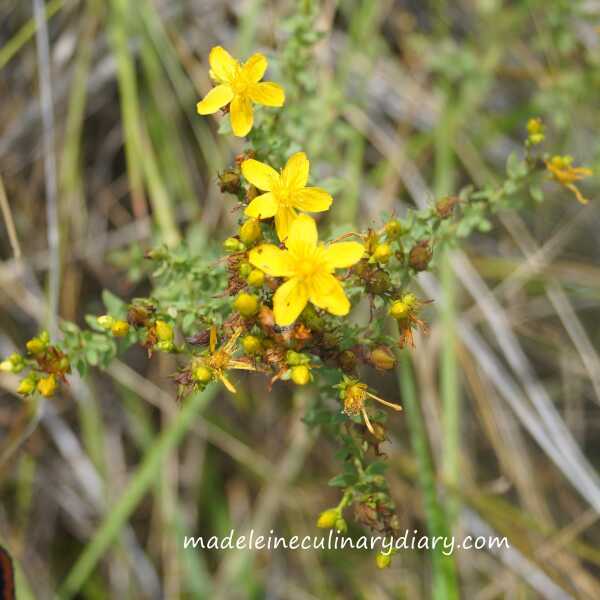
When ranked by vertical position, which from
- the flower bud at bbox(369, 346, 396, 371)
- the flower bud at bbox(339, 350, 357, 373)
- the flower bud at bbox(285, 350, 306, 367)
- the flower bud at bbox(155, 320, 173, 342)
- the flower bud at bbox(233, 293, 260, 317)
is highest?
the flower bud at bbox(155, 320, 173, 342)

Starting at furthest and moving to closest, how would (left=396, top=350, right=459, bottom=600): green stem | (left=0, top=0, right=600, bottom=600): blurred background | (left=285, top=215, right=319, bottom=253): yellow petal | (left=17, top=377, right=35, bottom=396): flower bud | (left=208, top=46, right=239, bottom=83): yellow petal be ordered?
(left=0, top=0, right=600, bottom=600): blurred background < (left=396, top=350, right=459, bottom=600): green stem < (left=208, top=46, right=239, bottom=83): yellow petal < (left=17, top=377, right=35, bottom=396): flower bud < (left=285, top=215, right=319, bottom=253): yellow petal

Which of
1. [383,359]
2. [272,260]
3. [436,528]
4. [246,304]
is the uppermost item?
[272,260]

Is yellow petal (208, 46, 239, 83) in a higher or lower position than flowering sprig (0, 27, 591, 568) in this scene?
higher

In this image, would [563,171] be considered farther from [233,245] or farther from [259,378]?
[259,378]

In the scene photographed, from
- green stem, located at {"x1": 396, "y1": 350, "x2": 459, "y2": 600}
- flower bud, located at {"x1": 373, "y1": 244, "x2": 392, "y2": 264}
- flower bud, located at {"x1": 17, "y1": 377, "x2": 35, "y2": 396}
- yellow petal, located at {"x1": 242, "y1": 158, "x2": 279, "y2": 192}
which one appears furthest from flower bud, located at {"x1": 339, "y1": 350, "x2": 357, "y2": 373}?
green stem, located at {"x1": 396, "y1": 350, "x2": 459, "y2": 600}

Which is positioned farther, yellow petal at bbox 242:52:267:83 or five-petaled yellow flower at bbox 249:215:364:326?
yellow petal at bbox 242:52:267:83

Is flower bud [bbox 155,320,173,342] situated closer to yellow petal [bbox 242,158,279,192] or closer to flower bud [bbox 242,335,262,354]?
flower bud [bbox 242,335,262,354]

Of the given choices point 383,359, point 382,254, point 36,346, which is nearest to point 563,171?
point 382,254
